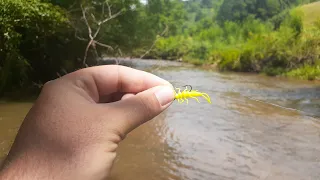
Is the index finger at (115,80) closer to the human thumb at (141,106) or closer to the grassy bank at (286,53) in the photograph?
the human thumb at (141,106)

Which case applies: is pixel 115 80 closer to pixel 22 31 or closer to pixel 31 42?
pixel 22 31

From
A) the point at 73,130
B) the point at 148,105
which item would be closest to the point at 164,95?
the point at 148,105

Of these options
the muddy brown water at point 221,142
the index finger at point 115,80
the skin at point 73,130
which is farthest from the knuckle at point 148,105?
the muddy brown water at point 221,142

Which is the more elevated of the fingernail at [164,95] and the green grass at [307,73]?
the fingernail at [164,95]

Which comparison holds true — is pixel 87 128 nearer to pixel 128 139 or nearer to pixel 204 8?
pixel 128 139

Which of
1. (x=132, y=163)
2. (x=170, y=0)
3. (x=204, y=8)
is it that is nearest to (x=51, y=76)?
(x=132, y=163)

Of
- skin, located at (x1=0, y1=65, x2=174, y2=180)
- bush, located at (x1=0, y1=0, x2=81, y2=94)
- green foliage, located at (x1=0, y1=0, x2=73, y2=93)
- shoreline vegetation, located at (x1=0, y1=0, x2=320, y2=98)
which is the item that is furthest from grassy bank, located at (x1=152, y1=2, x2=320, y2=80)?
skin, located at (x1=0, y1=65, x2=174, y2=180)
